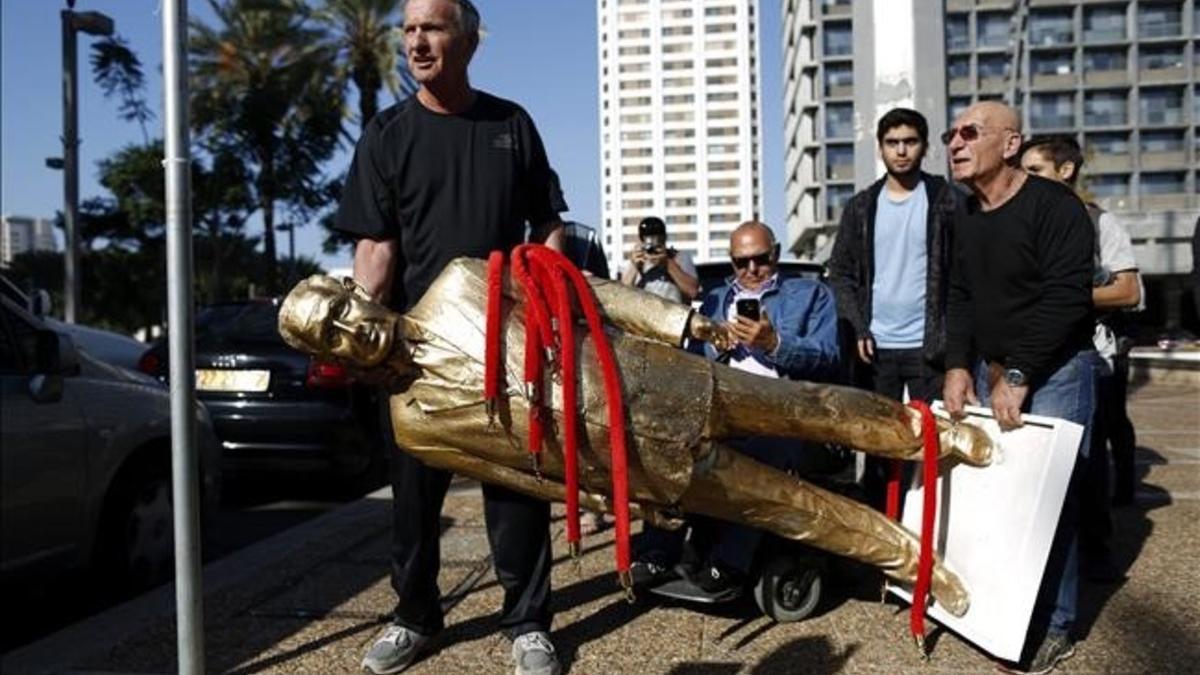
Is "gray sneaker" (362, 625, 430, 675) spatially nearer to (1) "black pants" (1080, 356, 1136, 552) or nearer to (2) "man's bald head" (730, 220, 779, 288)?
(2) "man's bald head" (730, 220, 779, 288)

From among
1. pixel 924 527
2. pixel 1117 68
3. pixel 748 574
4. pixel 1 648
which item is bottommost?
pixel 1 648

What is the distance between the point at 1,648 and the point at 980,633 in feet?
11.9

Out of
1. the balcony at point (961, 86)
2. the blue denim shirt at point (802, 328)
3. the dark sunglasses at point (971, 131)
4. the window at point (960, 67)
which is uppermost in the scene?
the window at point (960, 67)

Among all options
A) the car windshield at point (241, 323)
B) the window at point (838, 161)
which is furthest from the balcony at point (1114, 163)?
the car windshield at point (241, 323)

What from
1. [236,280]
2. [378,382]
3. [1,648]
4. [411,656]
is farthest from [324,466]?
[236,280]

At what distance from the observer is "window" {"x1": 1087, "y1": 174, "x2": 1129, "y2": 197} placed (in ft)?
243

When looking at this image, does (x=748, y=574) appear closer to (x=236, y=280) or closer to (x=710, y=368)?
(x=710, y=368)

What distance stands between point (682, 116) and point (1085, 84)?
85.4 meters

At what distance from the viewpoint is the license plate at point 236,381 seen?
7.21 metres

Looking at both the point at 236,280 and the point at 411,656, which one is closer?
the point at 411,656

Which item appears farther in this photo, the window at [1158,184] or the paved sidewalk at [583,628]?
the window at [1158,184]

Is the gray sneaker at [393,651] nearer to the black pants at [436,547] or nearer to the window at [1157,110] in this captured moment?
the black pants at [436,547]

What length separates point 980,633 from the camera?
3.42 m

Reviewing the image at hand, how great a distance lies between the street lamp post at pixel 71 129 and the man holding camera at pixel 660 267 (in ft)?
39.9
